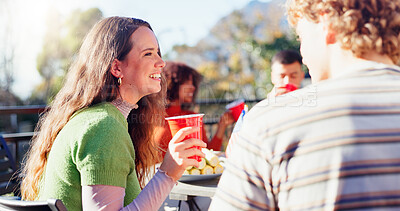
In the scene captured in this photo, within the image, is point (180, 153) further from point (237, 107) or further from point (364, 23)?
point (237, 107)

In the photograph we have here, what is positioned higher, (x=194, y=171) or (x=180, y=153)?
(x=180, y=153)

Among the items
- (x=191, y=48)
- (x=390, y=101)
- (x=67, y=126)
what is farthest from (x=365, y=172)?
(x=191, y=48)

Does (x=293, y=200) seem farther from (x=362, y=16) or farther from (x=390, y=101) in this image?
(x=362, y=16)

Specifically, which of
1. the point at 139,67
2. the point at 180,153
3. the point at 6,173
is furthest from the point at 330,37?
the point at 6,173

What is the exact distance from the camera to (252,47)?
40.3ft

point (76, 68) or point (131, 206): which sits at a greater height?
point (76, 68)

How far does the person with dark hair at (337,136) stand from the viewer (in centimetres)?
70

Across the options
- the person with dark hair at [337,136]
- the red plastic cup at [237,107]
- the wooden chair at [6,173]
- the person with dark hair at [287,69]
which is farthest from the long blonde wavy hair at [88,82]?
the person with dark hair at [287,69]

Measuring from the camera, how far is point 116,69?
1528mm

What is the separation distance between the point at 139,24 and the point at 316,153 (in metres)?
1.16

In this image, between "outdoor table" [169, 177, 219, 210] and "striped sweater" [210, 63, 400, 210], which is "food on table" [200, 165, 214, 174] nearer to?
"outdoor table" [169, 177, 219, 210]

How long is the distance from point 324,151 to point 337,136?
0.04m

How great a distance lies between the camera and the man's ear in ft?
4.95

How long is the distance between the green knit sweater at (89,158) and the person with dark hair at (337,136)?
1.66ft
